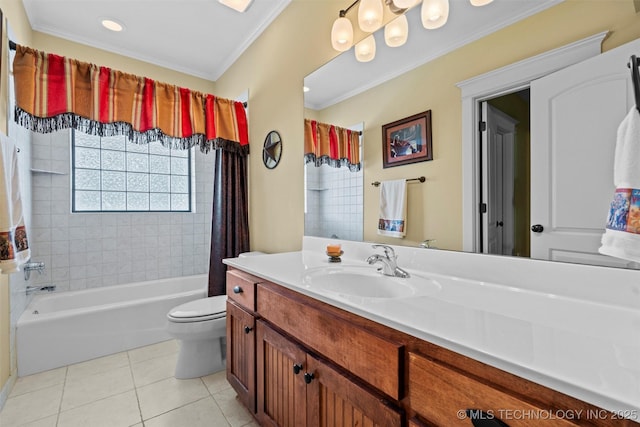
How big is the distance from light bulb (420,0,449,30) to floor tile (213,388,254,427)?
2089 millimetres

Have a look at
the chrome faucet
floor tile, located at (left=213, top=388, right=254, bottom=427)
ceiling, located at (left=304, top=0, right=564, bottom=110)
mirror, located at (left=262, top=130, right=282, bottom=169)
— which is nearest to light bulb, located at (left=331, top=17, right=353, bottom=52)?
ceiling, located at (left=304, top=0, right=564, bottom=110)

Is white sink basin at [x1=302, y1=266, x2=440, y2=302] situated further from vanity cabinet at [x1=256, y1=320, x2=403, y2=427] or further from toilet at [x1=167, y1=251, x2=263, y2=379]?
toilet at [x1=167, y1=251, x2=263, y2=379]

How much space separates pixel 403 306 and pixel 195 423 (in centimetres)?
137

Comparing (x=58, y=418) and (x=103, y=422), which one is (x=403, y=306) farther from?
(x=58, y=418)

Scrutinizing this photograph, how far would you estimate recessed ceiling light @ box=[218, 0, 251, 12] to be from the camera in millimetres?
2145

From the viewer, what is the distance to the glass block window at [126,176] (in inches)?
108

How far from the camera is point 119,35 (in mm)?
2543

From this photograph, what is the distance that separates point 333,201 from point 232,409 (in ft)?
4.26

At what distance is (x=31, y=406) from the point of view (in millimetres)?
1604

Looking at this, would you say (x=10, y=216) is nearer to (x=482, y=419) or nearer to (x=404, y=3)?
(x=482, y=419)

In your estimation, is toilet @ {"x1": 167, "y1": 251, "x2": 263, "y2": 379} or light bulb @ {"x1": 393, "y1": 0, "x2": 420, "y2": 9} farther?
toilet @ {"x1": 167, "y1": 251, "x2": 263, "y2": 379}

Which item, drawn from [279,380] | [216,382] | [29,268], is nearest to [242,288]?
[279,380]

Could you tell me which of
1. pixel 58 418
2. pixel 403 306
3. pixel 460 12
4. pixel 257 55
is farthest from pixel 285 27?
pixel 58 418

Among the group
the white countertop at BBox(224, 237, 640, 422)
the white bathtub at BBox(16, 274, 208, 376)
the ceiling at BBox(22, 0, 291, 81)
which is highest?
the ceiling at BBox(22, 0, 291, 81)
